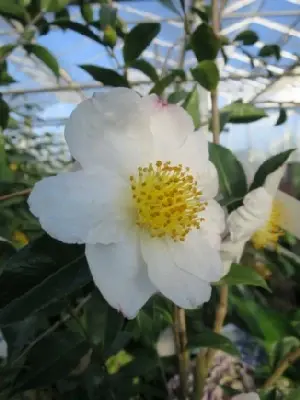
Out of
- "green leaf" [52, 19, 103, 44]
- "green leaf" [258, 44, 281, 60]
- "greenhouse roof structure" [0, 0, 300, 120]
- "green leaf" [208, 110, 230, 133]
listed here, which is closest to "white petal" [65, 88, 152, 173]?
"green leaf" [208, 110, 230, 133]

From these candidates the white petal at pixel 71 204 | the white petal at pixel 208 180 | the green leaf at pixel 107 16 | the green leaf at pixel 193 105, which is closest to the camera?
the white petal at pixel 71 204

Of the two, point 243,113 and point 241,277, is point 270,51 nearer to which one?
point 243,113

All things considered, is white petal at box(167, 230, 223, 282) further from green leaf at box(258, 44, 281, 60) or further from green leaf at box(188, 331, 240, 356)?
green leaf at box(258, 44, 281, 60)

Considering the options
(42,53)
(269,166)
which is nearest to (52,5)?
(42,53)

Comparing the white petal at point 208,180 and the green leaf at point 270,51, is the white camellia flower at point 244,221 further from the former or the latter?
the green leaf at point 270,51

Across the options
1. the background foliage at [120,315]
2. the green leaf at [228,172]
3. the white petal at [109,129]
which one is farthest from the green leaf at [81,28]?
the white petal at [109,129]

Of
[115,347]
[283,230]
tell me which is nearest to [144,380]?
[115,347]
